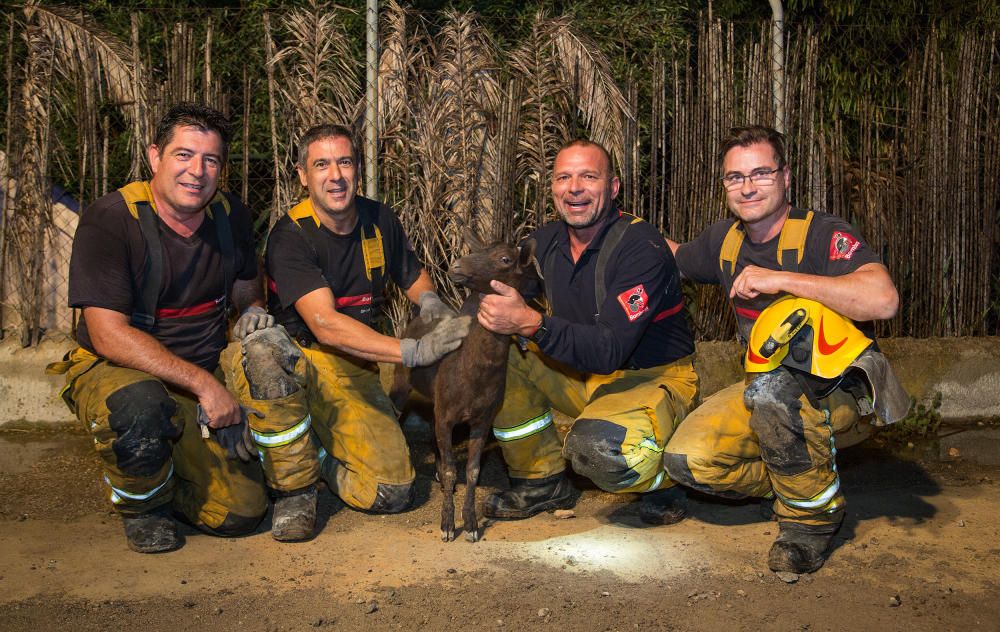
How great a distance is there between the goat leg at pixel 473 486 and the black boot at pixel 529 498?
0.55ft

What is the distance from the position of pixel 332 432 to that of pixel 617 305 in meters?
1.76

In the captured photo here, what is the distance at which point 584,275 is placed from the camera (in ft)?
16.7

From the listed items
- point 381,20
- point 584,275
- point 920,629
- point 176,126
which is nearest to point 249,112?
point 381,20

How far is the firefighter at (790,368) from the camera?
4234 millimetres

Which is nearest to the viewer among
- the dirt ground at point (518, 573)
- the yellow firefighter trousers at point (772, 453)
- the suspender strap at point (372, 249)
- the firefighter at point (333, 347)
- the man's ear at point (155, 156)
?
the dirt ground at point (518, 573)

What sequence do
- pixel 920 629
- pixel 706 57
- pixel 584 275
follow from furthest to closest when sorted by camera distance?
pixel 706 57
pixel 584 275
pixel 920 629

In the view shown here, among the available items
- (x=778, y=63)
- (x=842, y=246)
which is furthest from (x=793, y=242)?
(x=778, y=63)

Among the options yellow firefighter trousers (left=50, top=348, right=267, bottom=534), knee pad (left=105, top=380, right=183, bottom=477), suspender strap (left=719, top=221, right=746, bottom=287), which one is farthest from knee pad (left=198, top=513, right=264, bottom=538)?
suspender strap (left=719, top=221, right=746, bottom=287)

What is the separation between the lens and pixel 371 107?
6668mm

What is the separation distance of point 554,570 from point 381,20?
437cm

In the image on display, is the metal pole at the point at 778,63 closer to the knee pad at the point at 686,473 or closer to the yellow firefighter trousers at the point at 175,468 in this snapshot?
the knee pad at the point at 686,473

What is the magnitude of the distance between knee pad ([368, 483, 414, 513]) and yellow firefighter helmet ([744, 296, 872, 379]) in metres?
2.04

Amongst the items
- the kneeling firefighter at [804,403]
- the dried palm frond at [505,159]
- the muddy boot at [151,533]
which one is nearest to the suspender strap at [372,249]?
the dried palm frond at [505,159]

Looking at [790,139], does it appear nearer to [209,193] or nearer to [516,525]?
[516,525]
